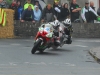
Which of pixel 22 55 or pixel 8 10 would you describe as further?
pixel 8 10

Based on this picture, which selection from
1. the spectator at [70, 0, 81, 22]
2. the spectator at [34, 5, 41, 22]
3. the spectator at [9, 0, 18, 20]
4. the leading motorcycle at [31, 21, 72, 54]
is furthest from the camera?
the spectator at [70, 0, 81, 22]

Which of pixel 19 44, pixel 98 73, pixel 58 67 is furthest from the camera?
pixel 19 44

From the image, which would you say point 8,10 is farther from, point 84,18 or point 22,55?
point 22,55

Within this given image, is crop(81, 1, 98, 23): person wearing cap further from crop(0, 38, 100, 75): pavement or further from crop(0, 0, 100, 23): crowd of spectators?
→ crop(0, 38, 100, 75): pavement

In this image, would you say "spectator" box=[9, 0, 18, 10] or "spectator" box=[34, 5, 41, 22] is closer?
"spectator" box=[9, 0, 18, 10]

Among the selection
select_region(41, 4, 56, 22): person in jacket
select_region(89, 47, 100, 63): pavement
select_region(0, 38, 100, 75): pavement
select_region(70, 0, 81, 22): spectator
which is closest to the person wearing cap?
select_region(70, 0, 81, 22): spectator

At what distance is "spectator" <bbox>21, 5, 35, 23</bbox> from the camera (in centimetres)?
2845

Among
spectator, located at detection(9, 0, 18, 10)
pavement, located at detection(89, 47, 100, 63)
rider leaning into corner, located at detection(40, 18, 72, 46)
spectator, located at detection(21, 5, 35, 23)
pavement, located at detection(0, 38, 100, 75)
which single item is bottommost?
pavement, located at detection(0, 38, 100, 75)

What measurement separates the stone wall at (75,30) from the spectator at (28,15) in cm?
29

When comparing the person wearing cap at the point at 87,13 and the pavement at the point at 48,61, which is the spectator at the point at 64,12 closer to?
the person wearing cap at the point at 87,13

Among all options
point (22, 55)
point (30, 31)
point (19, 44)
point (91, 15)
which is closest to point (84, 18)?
point (91, 15)

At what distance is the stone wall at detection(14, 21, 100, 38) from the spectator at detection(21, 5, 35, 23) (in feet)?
0.94

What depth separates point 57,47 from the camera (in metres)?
21.5

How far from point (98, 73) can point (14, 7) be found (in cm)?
1492
